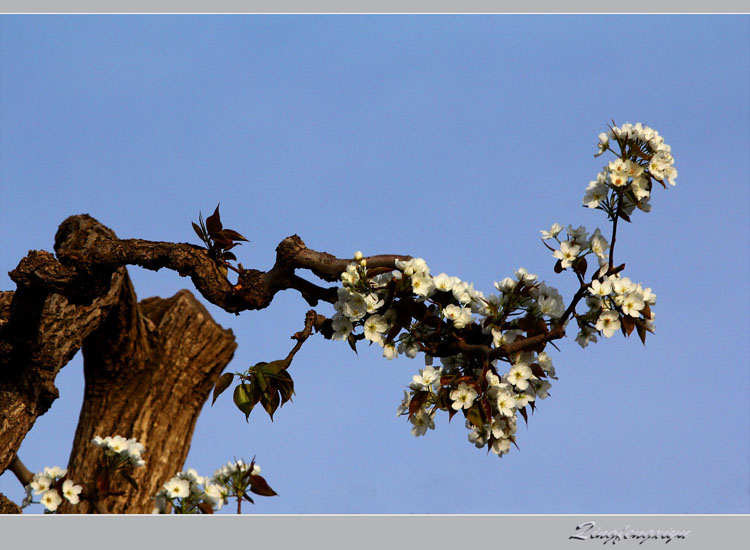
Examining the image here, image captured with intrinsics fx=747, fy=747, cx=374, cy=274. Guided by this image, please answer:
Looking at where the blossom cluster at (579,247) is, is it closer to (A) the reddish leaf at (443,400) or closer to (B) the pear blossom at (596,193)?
(B) the pear blossom at (596,193)

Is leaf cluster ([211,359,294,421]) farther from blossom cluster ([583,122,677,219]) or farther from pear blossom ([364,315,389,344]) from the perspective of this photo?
blossom cluster ([583,122,677,219])

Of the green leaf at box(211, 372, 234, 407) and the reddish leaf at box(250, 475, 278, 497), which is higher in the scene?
→ the green leaf at box(211, 372, 234, 407)

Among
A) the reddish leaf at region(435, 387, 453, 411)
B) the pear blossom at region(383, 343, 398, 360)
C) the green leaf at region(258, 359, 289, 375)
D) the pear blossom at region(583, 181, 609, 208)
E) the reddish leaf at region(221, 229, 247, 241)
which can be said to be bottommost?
the reddish leaf at region(435, 387, 453, 411)

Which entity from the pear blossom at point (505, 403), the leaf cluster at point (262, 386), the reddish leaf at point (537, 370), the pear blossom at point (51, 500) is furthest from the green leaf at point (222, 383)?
the pear blossom at point (51, 500)

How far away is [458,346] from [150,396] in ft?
10.5

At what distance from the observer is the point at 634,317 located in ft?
7.35

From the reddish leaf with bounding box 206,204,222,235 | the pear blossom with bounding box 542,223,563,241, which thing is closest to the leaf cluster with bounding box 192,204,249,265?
the reddish leaf with bounding box 206,204,222,235

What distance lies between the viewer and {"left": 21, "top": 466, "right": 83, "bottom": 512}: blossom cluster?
3256 millimetres

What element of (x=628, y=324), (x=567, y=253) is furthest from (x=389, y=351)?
(x=628, y=324)

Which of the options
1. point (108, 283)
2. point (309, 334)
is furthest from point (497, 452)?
point (108, 283)

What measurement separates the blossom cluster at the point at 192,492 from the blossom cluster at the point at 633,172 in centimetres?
188

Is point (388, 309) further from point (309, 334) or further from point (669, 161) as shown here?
point (669, 161)

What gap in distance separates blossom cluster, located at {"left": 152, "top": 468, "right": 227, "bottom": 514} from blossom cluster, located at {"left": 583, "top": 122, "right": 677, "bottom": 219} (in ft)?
6.18

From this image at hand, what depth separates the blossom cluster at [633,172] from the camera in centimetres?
228
